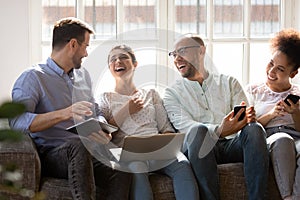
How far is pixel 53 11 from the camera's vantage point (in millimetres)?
3539

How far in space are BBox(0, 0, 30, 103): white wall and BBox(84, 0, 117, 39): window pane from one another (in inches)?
15.4

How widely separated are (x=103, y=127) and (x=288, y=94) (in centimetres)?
108

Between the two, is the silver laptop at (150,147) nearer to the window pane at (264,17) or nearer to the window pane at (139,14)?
the window pane at (139,14)

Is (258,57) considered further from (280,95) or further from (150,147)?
(150,147)

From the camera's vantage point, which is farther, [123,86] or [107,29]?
[107,29]

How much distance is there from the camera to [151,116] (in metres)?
2.96

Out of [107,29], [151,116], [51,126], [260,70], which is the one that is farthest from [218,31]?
[51,126]

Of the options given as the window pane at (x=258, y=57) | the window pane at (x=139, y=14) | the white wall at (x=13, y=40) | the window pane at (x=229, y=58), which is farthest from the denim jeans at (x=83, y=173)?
the window pane at (x=258, y=57)

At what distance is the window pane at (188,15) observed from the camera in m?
3.62

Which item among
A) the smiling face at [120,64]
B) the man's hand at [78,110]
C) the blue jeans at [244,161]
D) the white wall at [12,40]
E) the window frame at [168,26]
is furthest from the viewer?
the window frame at [168,26]

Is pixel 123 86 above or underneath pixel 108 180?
above

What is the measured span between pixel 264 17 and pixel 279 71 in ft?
2.47

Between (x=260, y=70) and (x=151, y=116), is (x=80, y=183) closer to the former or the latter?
(x=151, y=116)

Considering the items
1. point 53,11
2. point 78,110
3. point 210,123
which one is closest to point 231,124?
Answer: point 210,123
